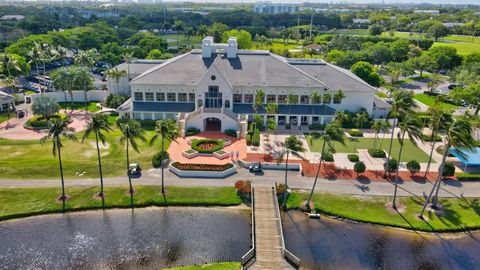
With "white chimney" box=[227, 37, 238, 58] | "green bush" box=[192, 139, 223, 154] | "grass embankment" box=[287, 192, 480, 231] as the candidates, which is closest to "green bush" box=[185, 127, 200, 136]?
"green bush" box=[192, 139, 223, 154]

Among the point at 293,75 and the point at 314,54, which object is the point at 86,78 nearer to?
the point at 293,75

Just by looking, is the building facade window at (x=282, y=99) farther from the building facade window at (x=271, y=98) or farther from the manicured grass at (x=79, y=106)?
the manicured grass at (x=79, y=106)

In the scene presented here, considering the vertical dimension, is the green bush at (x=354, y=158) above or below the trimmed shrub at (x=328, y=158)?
below

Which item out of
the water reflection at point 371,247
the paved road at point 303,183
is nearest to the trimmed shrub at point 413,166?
the paved road at point 303,183

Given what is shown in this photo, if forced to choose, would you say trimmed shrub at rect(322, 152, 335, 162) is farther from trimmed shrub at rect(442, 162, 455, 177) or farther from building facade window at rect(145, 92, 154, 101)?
building facade window at rect(145, 92, 154, 101)

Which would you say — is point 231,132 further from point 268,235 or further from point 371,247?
point 371,247

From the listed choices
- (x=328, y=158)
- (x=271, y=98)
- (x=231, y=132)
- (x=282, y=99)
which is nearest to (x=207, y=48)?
(x=271, y=98)

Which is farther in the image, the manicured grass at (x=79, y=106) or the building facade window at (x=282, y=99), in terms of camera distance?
the manicured grass at (x=79, y=106)

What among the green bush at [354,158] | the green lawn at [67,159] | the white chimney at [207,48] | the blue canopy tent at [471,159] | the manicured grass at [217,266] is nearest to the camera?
the manicured grass at [217,266]
